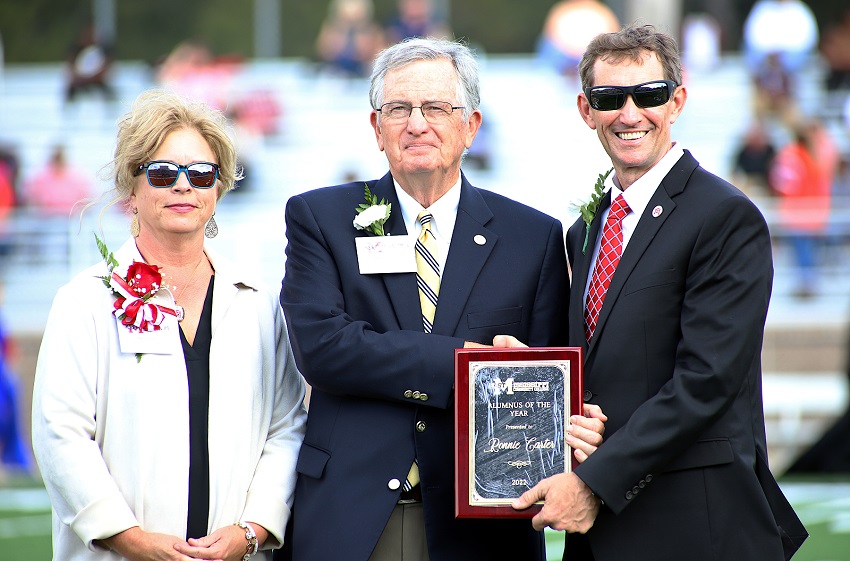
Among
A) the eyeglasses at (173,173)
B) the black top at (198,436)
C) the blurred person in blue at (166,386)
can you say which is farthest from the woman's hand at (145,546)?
the eyeglasses at (173,173)

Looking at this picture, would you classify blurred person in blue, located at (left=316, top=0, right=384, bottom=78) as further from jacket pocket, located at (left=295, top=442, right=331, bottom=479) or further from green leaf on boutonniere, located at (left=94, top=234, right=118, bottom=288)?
jacket pocket, located at (left=295, top=442, right=331, bottom=479)

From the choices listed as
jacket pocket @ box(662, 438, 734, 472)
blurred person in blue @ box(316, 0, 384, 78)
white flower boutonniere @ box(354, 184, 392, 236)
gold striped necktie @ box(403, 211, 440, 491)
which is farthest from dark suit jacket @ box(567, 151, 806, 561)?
blurred person in blue @ box(316, 0, 384, 78)

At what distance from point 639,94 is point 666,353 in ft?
2.50

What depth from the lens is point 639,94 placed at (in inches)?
137

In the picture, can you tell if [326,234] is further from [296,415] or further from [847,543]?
[847,543]

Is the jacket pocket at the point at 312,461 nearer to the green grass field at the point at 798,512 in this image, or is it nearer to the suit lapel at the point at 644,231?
the suit lapel at the point at 644,231

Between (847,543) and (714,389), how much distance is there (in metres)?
5.81

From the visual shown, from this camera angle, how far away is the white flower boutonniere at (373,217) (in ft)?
12.2

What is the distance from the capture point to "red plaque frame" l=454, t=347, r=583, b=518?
3334mm

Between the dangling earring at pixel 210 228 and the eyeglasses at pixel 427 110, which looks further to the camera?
the dangling earring at pixel 210 228

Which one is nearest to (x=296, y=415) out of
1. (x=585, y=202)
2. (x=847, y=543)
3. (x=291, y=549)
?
(x=291, y=549)

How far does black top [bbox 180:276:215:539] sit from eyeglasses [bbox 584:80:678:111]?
1444 millimetres

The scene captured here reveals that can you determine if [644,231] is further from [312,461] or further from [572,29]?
[572,29]

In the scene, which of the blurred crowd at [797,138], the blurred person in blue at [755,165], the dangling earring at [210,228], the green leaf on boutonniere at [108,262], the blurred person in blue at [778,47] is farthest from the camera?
the blurred person in blue at [778,47]
